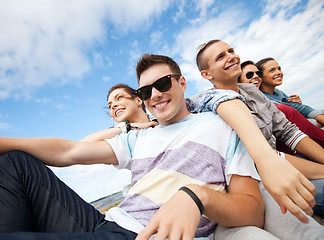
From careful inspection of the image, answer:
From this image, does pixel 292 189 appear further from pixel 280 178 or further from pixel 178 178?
pixel 178 178

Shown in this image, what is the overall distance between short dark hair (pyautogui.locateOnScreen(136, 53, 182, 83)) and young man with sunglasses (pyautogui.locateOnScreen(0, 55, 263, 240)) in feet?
0.52

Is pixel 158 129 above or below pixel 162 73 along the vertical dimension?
below

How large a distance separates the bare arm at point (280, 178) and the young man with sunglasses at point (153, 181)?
235 millimetres

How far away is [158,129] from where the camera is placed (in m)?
1.91

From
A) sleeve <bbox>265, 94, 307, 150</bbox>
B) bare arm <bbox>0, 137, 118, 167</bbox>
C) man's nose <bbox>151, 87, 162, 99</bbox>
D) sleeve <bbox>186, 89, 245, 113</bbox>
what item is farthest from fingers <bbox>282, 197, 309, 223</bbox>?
sleeve <bbox>265, 94, 307, 150</bbox>

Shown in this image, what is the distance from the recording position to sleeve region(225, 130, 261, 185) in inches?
54.1

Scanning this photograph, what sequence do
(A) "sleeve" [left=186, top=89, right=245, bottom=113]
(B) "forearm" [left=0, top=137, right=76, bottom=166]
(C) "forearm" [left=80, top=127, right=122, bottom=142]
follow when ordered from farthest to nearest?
(C) "forearm" [left=80, top=127, right=122, bottom=142]
(A) "sleeve" [left=186, top=89, right=245, bottom=113]
(B) "forearm" [left=0, top=137, right=76, bottom=166]

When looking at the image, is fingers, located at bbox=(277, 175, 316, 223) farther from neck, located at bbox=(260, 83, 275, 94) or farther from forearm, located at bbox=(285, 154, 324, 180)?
neck, located at bbox=(260, 83, 275, 94)

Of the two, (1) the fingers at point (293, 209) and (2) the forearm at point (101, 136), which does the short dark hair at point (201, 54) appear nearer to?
(2) the forearm at point (101, 136)

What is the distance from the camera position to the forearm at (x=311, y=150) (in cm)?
209

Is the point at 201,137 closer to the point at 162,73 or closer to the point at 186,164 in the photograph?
the point at 186,164

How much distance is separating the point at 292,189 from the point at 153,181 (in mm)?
939

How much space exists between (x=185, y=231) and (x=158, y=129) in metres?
1.17

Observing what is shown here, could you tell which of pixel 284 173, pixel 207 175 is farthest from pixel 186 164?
pixel 284 173
